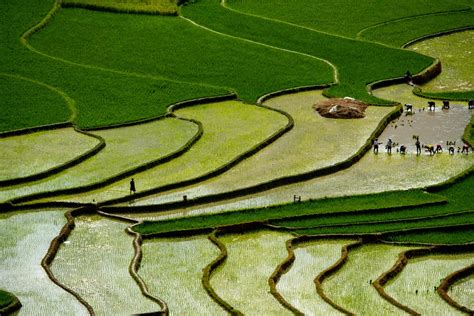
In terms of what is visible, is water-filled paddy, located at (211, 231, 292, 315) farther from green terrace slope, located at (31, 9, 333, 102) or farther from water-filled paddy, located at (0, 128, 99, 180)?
green terrace slope, located at (31, 9, 333, 102)

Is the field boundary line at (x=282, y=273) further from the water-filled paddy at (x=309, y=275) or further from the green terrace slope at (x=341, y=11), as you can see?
the green terrace slope at (x=341, y=11)

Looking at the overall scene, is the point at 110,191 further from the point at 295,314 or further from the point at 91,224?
the point at 295,314

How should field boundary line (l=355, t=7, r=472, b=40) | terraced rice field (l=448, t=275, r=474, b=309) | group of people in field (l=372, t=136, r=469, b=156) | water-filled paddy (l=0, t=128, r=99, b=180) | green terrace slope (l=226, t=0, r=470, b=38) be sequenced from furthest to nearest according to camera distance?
green terrace slope (l=226, t=0, r=470, b=38) < field boundary line (l=355, t=7, r=472, b=40) < group of people in field (l=372, t=136, r=469, b=156) < water-filled paddy (l=0, t=128, r=99, b=180) < terraced rice field (l=448, t=275, r=474, b=309)

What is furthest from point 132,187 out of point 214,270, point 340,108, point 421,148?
point 340,108

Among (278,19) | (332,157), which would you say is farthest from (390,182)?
(278,19)

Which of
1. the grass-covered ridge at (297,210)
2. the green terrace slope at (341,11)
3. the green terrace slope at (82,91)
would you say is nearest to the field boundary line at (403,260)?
the grass-covered ridge at (297,210)

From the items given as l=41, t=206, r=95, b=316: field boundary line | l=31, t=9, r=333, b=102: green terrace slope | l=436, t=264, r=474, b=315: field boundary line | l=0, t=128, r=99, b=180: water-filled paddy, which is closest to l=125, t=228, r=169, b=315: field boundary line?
l=41, t=206, r=95, b=316: field boundary line
